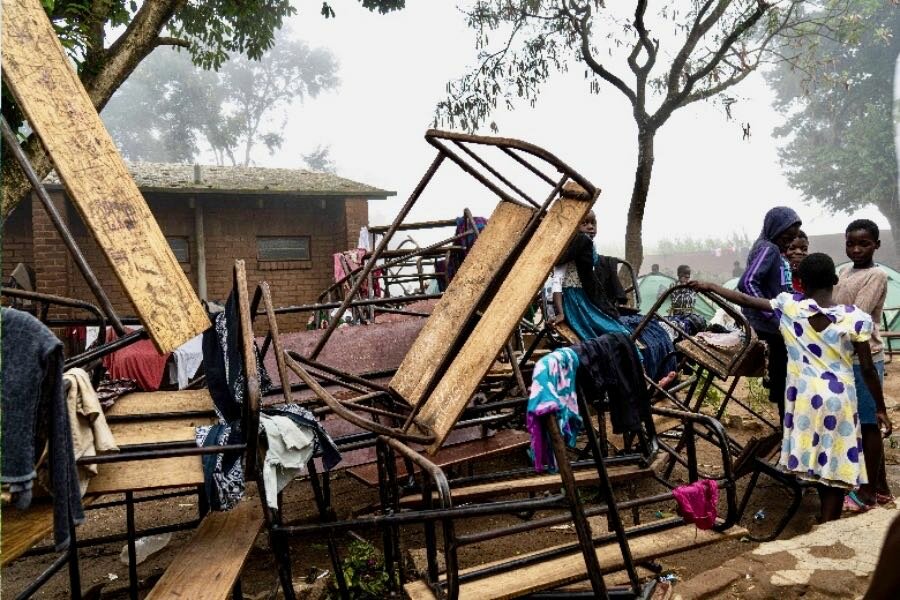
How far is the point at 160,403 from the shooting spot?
3113mm

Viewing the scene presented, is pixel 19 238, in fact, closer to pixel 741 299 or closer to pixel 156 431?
pixel 156 431

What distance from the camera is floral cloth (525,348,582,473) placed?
220cm

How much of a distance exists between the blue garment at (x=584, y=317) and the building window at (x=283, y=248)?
8615mm

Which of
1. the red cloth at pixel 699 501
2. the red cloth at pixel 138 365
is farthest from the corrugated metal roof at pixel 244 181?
the red cloth at pixel 699 501

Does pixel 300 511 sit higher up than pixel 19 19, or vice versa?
pixel 19 19

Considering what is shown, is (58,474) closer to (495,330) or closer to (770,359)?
(495,330)

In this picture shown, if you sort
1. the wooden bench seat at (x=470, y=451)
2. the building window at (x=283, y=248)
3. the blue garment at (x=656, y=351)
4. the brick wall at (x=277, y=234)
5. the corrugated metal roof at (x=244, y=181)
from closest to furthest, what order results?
the wooden bench seat at (x=470, y=451), the blue garment at (x=656, y=351), the corrugated metal roof at (x=244, y=181), the brick wall at (x=277, y=234), the building window at (x=283, y=248)

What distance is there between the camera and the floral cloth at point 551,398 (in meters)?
2.20

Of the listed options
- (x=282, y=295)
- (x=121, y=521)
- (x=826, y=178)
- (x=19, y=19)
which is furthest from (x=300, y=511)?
(x=826, y=178)

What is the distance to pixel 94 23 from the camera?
602 cm

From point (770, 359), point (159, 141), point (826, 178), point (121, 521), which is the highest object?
point (159, 141)

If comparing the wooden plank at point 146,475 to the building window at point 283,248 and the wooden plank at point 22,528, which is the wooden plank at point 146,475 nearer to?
the wooden plank at point 22,528

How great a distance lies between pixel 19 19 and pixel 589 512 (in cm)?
328

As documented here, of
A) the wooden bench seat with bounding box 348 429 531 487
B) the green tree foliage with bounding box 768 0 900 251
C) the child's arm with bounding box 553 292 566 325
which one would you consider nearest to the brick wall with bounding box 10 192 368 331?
the child's arm with bounding box 553 292 566 325
